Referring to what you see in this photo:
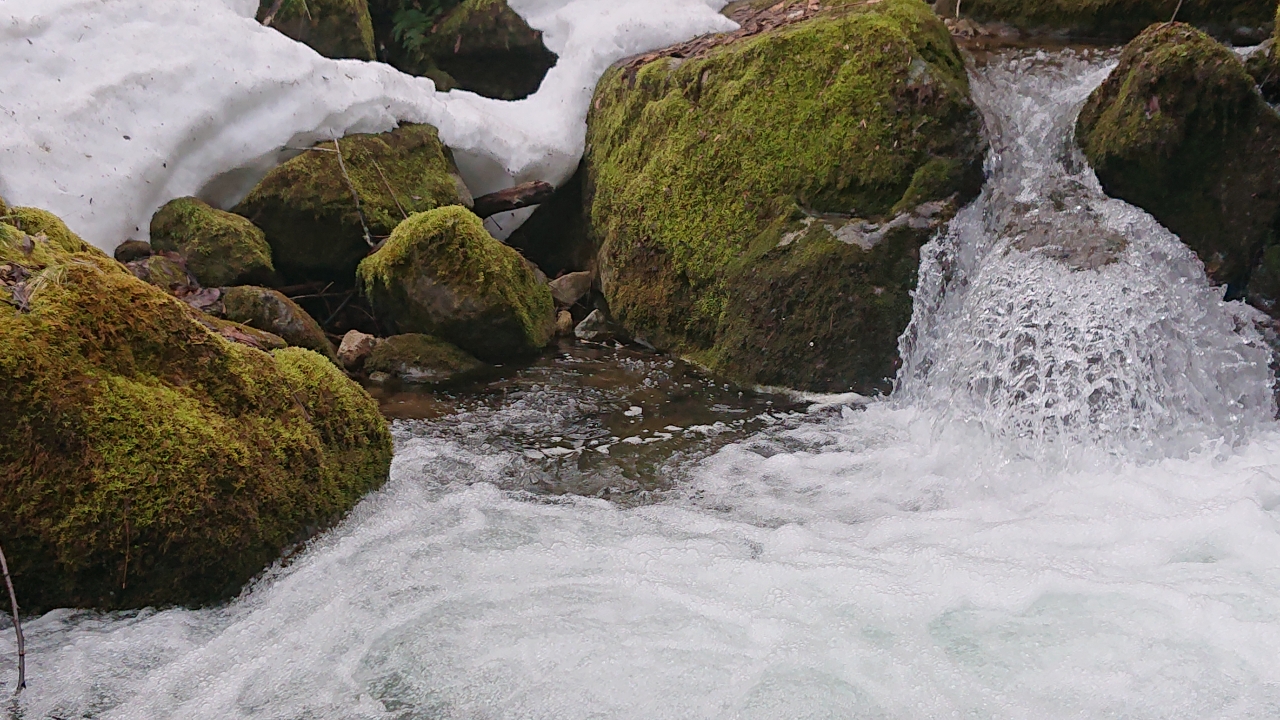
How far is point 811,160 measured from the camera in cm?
599

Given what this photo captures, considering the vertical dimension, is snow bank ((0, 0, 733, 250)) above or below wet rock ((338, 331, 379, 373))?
above

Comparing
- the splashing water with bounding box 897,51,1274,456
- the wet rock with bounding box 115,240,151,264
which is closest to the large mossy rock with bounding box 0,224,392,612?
the wet rock with bounding box 115,240,151,264

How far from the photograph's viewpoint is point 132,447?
2.86m

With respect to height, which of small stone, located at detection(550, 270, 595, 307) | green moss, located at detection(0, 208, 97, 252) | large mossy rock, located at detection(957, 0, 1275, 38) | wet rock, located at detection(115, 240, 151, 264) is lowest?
small stone, located at detection(550, 270, 595, 307)

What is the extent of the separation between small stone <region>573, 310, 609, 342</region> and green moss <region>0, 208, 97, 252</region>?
12.1ft

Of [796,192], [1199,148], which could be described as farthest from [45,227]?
[1199,148]

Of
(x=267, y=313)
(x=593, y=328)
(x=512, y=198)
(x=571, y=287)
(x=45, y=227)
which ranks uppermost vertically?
(x=45, y=227)

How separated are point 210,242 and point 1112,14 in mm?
7197

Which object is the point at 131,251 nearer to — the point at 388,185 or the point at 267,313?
the point at 267,313

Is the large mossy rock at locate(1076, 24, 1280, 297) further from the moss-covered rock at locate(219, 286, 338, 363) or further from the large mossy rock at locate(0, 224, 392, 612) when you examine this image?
the moss-covered rock at locate(219, 286, 338, 363)

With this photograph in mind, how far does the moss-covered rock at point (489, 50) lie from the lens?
10.3 metres

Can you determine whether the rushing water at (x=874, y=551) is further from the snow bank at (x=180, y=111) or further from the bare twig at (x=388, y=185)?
the snow bank at (x=180, y=111)

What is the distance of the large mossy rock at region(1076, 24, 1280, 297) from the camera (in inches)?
189

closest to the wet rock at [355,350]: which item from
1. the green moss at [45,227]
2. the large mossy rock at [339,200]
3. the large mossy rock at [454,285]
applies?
the large mossy rock at [454,285]
